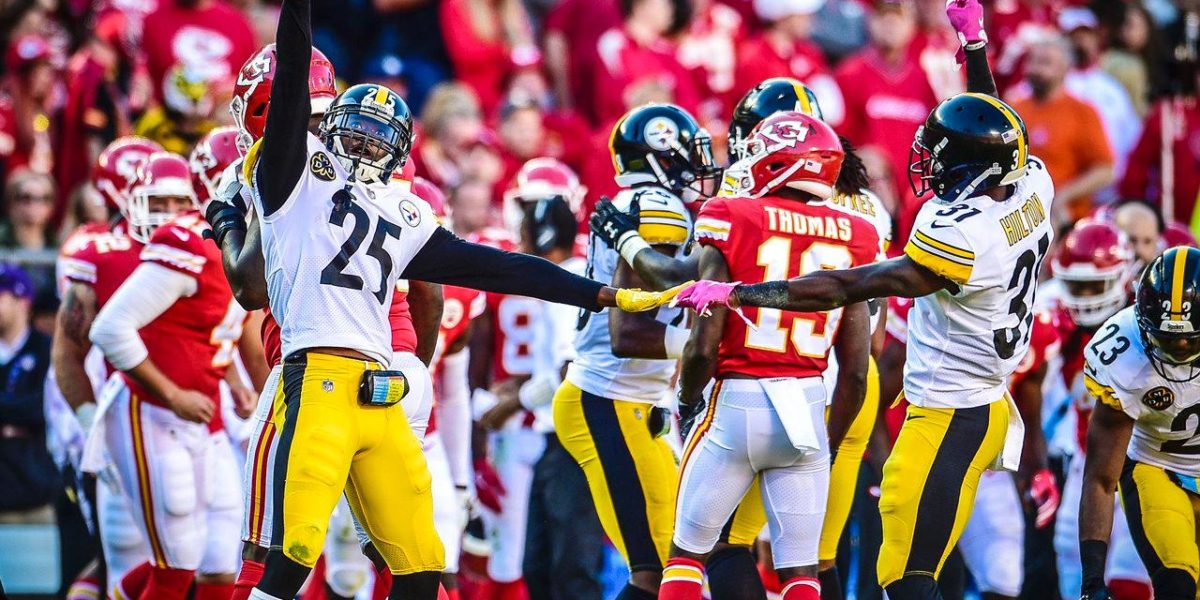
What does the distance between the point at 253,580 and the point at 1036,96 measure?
24.8 ft

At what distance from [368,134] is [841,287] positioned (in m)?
1.61

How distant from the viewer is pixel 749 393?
5859 millimetres

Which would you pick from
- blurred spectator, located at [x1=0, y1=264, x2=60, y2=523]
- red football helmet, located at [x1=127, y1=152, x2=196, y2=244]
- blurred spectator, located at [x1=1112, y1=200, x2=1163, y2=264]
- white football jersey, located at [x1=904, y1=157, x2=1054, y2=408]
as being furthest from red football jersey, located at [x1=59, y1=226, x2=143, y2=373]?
blurred spectator, located at [x1=1112, y1=200, x2=1163, y2=264]

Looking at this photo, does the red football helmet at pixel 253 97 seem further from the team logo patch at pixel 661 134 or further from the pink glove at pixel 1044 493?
the pink glove at pixel 1044 493

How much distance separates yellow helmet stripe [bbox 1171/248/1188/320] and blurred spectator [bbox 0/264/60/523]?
6.02 meters

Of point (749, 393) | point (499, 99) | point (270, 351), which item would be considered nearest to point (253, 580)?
point (270, 351)

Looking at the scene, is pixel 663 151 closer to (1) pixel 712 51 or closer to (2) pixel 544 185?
(2) pixel 544 185

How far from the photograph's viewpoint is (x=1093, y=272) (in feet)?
26.3

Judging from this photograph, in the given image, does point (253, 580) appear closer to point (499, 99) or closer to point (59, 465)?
point (59, 465)

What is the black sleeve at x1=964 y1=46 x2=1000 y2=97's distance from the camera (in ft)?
21.6

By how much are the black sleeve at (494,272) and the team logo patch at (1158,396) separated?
1991mm

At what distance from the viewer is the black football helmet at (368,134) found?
542 centimetres

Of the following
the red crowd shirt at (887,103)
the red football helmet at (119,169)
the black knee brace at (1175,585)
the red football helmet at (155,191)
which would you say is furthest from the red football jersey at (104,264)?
the red crowd shirt at (887,103)

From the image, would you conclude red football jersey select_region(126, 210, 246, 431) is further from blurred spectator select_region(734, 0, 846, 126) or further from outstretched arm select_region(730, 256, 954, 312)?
blurred spectator select_region(734, 0, 846, 126)
